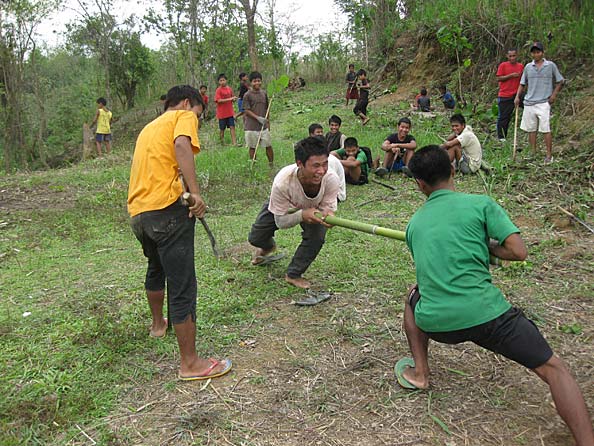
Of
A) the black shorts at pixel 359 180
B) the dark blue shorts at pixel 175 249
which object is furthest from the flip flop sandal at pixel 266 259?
the black shorts at pixel 359 180

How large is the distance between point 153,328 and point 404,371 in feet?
5.39

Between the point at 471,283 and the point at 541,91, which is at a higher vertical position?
the point at 541,91

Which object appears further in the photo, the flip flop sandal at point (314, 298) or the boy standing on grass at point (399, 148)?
the boy standing on grass at point (399, 148)

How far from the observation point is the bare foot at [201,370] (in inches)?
112

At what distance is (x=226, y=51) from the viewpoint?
18.9 m

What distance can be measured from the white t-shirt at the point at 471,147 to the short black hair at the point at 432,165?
5.41 m

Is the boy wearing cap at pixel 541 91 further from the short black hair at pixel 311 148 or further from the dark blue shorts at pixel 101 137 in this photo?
the dark blue shorts at pixel 101 137

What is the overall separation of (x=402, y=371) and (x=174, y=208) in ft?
4.95

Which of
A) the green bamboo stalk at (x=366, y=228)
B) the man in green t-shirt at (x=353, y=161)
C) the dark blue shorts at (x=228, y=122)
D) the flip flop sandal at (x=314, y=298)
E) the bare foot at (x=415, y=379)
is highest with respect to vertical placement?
the dark blue shorts at (x=228, y=122)

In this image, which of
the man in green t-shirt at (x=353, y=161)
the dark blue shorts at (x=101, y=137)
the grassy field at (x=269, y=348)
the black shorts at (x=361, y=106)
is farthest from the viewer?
the black shorts at (x=361, y=106)

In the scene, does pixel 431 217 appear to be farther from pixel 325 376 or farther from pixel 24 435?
pixel 24 435

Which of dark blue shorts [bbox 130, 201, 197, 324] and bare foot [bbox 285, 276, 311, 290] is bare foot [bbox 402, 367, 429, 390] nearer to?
dark blue shorts [bbox 130, 201, 197, 324]

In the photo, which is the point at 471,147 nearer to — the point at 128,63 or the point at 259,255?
the point at 259,255

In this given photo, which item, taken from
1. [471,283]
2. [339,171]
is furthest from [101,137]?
[471,283]
